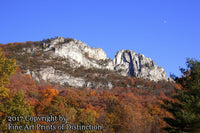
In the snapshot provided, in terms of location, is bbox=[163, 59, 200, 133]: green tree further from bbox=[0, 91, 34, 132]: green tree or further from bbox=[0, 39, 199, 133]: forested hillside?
bbox=[0, 91, 34, 132]: green tree

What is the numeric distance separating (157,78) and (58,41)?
84.0 metres

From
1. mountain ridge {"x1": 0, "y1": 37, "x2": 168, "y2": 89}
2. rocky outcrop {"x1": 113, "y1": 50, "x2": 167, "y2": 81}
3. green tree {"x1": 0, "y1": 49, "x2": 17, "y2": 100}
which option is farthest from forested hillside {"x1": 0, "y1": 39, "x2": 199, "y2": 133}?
rocky outcrop {"x1": 113, "y1": 50, "x2": 167, "y2": 81}

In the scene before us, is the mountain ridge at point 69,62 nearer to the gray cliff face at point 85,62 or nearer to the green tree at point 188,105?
the gray cliff face at point 85,62

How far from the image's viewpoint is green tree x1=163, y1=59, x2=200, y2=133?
1369 centimetres

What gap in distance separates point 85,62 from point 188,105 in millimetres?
127953

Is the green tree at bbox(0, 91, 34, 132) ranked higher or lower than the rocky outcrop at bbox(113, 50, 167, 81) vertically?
lower

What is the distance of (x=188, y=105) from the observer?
46.9 feet

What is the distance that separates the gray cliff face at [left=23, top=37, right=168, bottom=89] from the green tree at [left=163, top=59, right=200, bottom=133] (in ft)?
271

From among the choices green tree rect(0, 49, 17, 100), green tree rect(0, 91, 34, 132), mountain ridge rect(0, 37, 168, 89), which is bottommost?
green tree rect(0, 91, 34, 132)

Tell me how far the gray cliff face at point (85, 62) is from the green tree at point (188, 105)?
8261cm

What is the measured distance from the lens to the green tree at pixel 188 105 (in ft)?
44.9

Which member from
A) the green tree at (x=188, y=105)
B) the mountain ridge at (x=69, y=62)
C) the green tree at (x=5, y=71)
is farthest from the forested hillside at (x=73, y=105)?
the mountain ridge at (x=69, y=62)

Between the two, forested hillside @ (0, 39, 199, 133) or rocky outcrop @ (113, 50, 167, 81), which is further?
rocky outcrop @ (113, 50, 167, 81)

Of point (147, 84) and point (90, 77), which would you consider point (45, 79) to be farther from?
point (147, 84)
